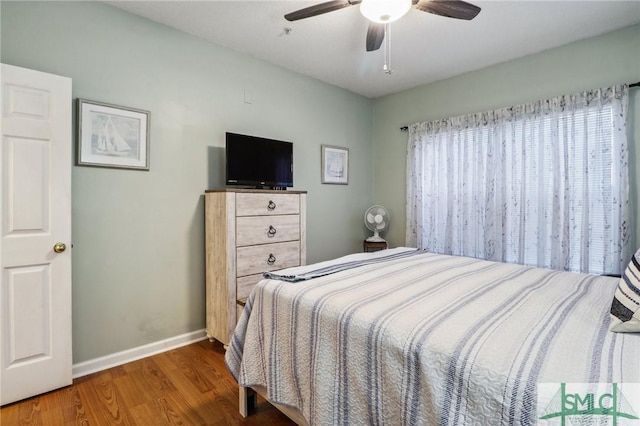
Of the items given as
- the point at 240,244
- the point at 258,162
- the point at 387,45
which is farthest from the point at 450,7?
the point at 240,244

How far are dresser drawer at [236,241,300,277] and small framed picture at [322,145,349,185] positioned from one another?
122 cm

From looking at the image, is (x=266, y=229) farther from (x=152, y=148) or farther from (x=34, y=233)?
(x=34, y=233)

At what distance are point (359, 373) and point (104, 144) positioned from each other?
231 centimetres

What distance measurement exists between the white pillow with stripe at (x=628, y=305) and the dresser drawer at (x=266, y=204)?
7.19ft

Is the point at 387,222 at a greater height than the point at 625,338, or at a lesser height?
greater

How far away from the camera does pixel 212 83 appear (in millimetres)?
2824

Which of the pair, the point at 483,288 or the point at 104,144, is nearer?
the point at 483,288

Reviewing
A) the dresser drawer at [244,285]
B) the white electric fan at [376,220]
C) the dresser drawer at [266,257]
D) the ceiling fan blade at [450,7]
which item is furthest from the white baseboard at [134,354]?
the ceiling fan blade at [450,7]

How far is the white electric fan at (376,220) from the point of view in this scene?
399 centimetres

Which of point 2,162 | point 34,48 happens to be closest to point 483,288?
point 2,162

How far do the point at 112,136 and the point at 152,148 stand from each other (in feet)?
0.90

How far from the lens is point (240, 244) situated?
2504 mm

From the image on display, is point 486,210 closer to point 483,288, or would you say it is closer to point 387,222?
point 387,222

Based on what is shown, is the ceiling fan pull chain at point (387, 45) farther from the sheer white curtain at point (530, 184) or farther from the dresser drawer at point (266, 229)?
the dresser drawer at point (266, 229)
